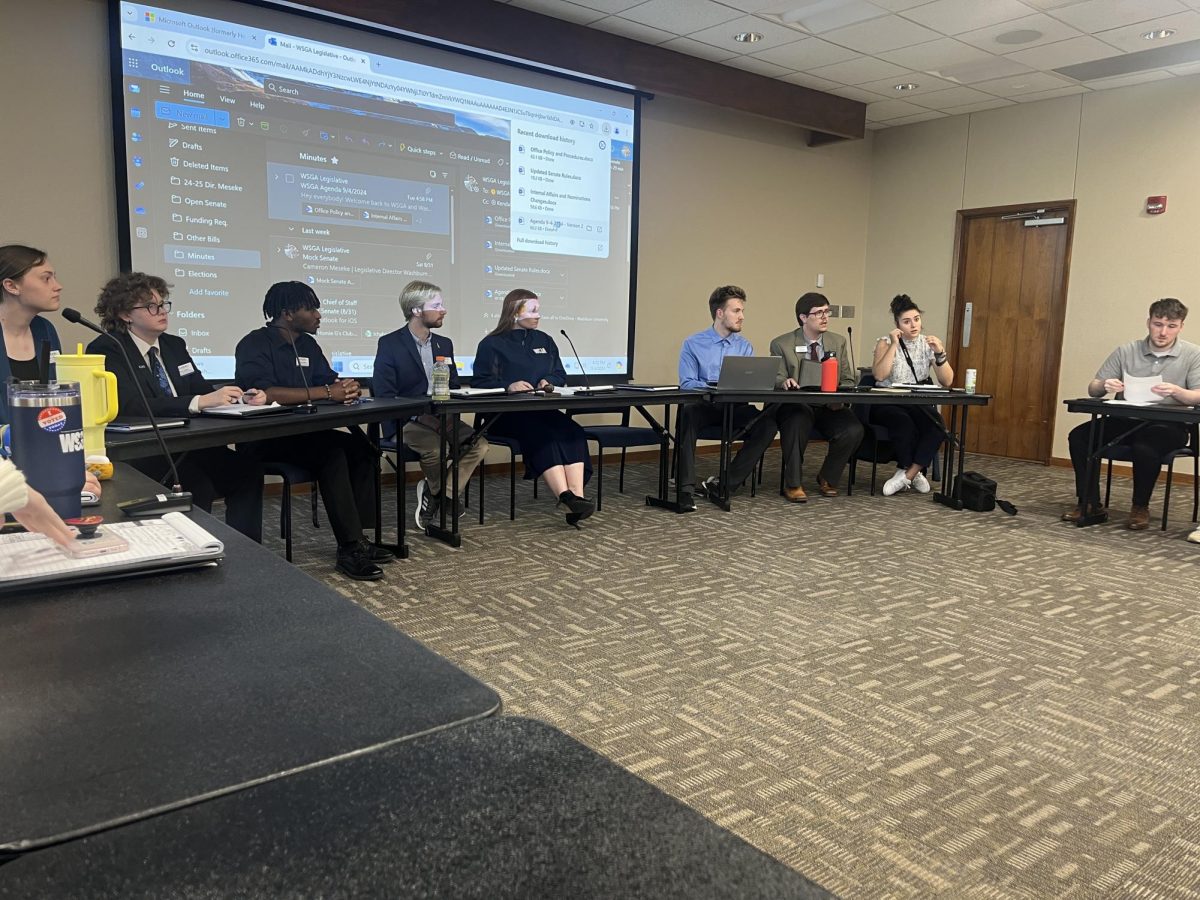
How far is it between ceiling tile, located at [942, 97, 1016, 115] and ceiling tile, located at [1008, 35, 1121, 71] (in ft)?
2.91

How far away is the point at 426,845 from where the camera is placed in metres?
0.51

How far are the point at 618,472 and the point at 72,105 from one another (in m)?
3.78

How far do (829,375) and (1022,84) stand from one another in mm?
3092

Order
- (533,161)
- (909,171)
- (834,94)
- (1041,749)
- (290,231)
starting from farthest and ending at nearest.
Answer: (909,171) < (834,94) < (533,161) < (290,231) < (1041,749)

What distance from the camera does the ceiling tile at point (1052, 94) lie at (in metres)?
6.27

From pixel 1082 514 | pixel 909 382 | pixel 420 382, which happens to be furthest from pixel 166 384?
pixel 1082 514

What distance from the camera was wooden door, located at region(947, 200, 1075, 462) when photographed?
670 cm

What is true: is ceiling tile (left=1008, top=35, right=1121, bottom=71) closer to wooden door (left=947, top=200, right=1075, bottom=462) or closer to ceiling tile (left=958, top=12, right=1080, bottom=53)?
ceiling tile (left=958, top=12, right=1080, bottom=53)

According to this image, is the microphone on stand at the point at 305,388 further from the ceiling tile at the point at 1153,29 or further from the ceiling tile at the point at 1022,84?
the ceiling tile at the point at 1022,84

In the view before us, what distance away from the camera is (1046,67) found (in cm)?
578

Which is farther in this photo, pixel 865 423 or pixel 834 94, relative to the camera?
pixel 834 94

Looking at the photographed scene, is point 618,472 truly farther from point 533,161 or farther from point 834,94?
point 834,94

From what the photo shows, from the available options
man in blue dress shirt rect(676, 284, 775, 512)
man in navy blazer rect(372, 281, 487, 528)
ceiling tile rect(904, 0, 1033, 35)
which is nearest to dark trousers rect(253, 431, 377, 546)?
man in navy blazer rect(372, 281, 487, 528)

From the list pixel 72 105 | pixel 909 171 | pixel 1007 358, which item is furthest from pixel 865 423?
pixel 72 105
